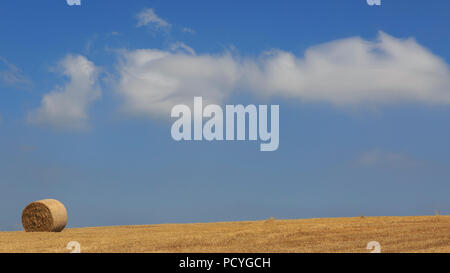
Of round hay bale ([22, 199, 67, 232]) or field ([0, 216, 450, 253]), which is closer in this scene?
field ([0, 216, 450, 253])

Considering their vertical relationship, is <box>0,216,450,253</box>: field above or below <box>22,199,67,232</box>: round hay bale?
below

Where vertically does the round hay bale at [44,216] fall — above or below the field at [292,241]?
above

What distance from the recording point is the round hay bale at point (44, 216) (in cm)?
2525

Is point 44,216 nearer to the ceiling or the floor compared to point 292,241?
nearer to the ceiling

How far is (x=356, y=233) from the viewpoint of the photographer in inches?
714

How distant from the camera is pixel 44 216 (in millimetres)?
25344

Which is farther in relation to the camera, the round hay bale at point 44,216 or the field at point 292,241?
the round hay bale at point 44,216

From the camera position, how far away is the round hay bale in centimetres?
2525

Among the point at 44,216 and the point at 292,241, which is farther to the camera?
the point at 44,216
